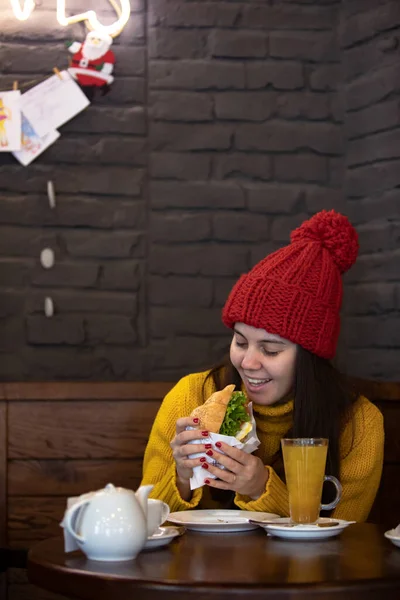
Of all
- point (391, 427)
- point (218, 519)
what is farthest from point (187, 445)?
point (391, 427)

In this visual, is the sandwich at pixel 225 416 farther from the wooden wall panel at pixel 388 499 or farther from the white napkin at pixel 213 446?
the wooden wall panel at pixel 388 499

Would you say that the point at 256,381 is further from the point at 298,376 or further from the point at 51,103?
the point at 51,103

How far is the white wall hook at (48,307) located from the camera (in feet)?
8.58

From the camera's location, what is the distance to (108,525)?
122cm

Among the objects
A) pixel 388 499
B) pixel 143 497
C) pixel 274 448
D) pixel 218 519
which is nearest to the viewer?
pixel 143 497

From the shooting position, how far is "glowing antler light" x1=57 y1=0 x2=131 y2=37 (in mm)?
2596

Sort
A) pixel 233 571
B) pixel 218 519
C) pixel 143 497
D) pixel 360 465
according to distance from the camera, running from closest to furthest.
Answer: pixel 233 571, pixel 143 497, pixel 218 519, pixel 360 465

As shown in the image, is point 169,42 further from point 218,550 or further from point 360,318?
point 218,550

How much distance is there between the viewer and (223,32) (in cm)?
274

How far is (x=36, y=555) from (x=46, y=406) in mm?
1035

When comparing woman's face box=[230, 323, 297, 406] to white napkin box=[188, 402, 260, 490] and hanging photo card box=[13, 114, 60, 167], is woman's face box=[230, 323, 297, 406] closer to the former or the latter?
white napkin box=[188, 402, 260, 490]

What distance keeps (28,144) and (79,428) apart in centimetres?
88

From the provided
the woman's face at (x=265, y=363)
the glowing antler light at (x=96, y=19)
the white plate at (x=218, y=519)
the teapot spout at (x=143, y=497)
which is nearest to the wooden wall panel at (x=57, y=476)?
the woman's face at (x=265, y=363)

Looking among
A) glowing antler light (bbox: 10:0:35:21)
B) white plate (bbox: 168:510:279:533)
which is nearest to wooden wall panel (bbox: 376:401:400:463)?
white plate (bbox: 168:510:279:533)
